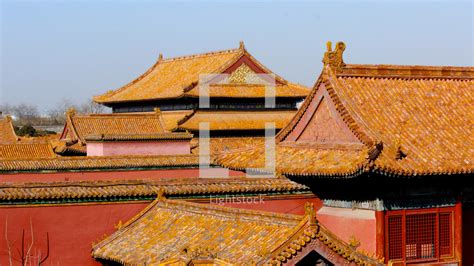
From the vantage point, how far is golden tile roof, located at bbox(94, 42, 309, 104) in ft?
141

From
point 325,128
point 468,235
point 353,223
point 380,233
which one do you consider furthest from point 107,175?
point 380,233

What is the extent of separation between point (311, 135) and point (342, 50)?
1912 mm

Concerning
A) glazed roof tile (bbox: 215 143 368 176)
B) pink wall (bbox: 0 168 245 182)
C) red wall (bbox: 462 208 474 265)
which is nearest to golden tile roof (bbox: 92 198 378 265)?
glazed roof tile (bbox: 215 143 368 176)

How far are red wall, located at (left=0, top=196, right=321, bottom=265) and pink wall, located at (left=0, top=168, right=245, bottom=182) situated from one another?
1197cm

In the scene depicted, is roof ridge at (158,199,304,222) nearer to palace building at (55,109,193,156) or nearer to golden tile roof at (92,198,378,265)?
golden tile roof at (92,198,378,265)

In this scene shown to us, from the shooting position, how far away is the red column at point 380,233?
56.1 ft

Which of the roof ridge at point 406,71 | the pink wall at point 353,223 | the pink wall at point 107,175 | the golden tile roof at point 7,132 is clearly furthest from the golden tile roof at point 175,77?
the pink wall at point 353,223

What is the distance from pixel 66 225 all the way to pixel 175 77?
27587 mm

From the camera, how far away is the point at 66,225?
1873cm

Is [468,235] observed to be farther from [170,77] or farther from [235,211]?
[170,77]

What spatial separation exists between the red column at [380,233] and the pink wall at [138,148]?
66.5ft

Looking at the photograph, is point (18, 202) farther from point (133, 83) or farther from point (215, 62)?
point (133, 83)

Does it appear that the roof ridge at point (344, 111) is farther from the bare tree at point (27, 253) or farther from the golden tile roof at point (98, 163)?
the golden tile roof at point (98, 163)

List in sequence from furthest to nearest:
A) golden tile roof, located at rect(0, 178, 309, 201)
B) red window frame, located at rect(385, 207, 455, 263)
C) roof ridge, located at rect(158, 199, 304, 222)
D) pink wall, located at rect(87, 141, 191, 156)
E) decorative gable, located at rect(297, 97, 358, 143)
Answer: pink wall, located at rect(87, 141, 191, 156) < golden tile roof, located at rect(0, 178, 309, 201) < decorative gable, located at rect(297, 97, 358, 143) < red window frame, located at rect(385, 207, 455, 263) < roof ridge, located at rect(158, 199, 304, 222)
